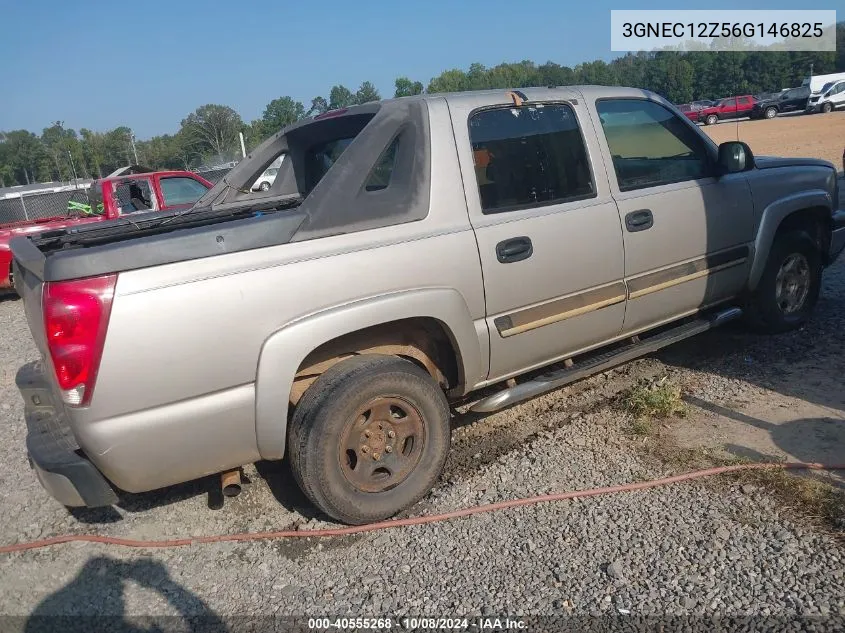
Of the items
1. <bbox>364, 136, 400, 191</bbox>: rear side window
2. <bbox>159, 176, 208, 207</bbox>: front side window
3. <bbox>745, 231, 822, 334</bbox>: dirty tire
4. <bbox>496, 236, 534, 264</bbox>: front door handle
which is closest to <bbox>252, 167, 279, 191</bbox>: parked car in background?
<bbox>364, 136, 400, 191</bbox>: rear side window

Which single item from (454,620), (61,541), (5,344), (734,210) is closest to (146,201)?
(5,344)

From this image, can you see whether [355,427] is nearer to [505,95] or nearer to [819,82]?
[505,95]

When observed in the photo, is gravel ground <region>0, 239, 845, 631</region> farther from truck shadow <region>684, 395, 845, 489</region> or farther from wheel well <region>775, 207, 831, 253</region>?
wheel well <region>775, 207, 831, 253</region>

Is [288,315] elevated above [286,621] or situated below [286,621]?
above

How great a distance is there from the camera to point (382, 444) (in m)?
3.37

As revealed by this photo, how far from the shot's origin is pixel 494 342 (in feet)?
11.8

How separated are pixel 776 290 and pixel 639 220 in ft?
5.61

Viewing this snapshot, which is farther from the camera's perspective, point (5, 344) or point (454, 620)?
point (5, 344)

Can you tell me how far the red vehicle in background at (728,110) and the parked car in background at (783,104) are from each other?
1119 millimetres

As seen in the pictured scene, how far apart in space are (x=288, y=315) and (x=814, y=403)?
3.30m

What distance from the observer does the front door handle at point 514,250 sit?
3.53m

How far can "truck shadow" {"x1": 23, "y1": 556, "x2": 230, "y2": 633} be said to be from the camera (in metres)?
2.80

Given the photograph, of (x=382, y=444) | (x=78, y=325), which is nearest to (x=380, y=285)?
(x=382, y=444)

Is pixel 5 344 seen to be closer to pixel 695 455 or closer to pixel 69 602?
pixel 69 602
